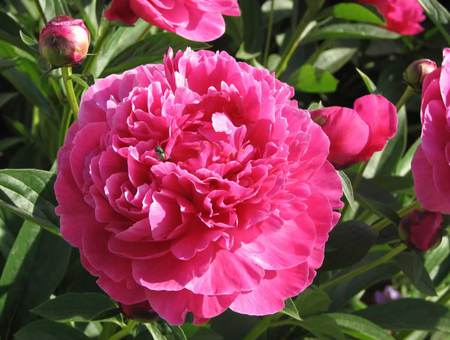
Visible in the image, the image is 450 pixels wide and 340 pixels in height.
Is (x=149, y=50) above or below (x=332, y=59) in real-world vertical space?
above

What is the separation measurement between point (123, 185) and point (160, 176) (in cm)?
3

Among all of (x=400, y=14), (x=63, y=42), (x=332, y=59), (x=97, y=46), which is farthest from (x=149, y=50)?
(x=332, y=59)

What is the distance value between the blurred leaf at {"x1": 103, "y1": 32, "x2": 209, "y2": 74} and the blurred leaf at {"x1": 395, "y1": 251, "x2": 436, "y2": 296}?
1.28 feet

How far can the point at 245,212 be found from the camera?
73 centimetres

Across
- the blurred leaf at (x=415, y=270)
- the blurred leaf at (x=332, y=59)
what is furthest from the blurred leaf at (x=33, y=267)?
the blurred leaf at (x=332, y=59)

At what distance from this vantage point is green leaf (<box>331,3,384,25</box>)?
1.46m

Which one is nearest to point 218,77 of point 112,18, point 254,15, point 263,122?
point 263,122

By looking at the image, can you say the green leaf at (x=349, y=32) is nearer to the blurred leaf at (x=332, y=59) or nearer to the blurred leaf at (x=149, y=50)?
the blurred leaf at (x=332, y=59)

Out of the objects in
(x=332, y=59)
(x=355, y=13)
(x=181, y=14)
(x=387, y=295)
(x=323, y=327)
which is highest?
(x=181, y=14)

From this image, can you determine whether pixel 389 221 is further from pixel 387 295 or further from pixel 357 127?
pixel 387 295

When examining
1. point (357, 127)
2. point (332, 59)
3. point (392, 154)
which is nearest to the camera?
point (357, 127)

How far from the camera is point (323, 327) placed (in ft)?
3.36

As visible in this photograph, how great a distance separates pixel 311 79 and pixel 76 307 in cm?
74

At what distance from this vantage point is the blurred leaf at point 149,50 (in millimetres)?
1129
